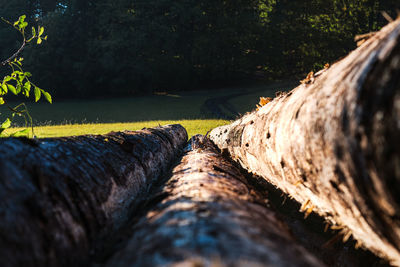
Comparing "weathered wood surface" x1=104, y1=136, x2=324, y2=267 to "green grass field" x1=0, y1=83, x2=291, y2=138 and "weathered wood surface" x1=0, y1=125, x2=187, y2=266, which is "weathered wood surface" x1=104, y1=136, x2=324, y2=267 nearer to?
"weathered wood surface" x1=0, y1=125, x2=187, y2=266

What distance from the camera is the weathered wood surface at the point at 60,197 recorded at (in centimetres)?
104

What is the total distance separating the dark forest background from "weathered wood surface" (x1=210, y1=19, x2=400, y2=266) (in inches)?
739

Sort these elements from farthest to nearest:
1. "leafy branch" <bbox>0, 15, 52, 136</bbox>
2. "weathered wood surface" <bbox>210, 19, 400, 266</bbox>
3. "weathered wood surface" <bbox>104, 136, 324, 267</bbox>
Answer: "leafy branch" <bbox>0, 15, 52, 136</bbox> → "weathered wood surface" <bbox>210, 19, 400, 266</bbox> → "weathered wood surface" <bbox>104, 136, 324, 267</bbox>

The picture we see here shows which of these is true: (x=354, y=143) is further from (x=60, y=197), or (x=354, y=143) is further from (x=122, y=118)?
(x=122, y=118)

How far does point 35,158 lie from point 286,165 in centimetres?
163

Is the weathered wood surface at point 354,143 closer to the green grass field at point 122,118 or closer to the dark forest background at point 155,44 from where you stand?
the green grass field at point 122,118

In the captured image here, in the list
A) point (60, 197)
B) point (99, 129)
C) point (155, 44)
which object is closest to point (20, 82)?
point (60, 197)

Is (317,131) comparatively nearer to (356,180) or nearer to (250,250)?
(356,180)

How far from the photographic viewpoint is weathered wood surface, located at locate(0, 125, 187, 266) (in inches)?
41.1

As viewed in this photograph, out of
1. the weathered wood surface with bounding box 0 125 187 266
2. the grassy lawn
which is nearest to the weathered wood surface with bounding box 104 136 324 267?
the weathered wood surface with bounding box 0 125 187 266

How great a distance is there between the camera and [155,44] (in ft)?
74.1

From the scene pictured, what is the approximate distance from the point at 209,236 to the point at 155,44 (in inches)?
918

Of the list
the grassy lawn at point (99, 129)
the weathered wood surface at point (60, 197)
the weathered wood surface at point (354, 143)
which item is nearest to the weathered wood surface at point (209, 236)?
the weathered wood surface at point (60, 197)

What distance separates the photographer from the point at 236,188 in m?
1.82
